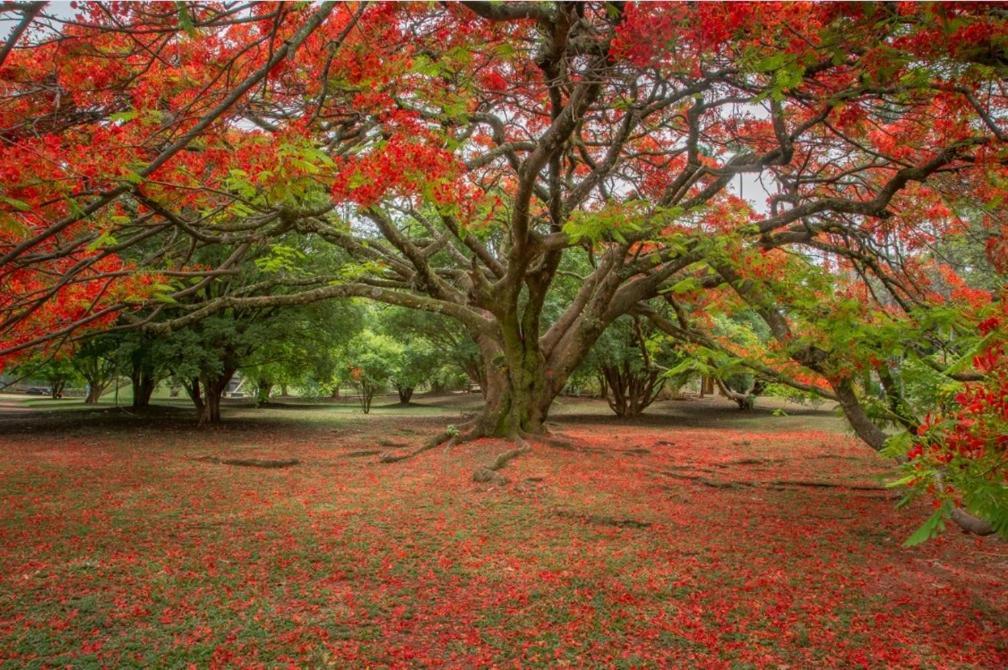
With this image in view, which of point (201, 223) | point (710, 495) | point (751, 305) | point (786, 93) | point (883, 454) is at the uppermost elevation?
point (786, 93)

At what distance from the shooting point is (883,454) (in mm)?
2770

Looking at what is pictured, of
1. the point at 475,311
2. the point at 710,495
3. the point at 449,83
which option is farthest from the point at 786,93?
the point at 475,311

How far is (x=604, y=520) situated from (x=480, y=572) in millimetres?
1935

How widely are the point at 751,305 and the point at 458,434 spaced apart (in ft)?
19.2

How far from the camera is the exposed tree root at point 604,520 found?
19.7 feet

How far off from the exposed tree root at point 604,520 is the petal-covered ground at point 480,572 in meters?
0.03

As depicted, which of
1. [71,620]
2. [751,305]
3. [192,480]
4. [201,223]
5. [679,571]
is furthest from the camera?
[192,480]

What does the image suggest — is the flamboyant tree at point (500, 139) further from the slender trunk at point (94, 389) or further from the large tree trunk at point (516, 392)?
the slender trunk at point (94, 389)

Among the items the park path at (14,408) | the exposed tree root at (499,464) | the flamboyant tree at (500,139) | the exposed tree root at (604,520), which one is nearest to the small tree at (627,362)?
the exposed tree root at (499,464)

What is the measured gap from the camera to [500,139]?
838 centimetres

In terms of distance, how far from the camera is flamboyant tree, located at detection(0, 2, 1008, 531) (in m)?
4.02

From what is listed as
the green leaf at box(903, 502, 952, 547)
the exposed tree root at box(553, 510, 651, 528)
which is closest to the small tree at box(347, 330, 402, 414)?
the exposed tree root at box(553, 510, 651, 528)

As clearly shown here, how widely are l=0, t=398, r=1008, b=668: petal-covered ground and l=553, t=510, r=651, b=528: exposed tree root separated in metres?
0.03

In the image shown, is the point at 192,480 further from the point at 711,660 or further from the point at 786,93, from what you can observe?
the point at 786,93
